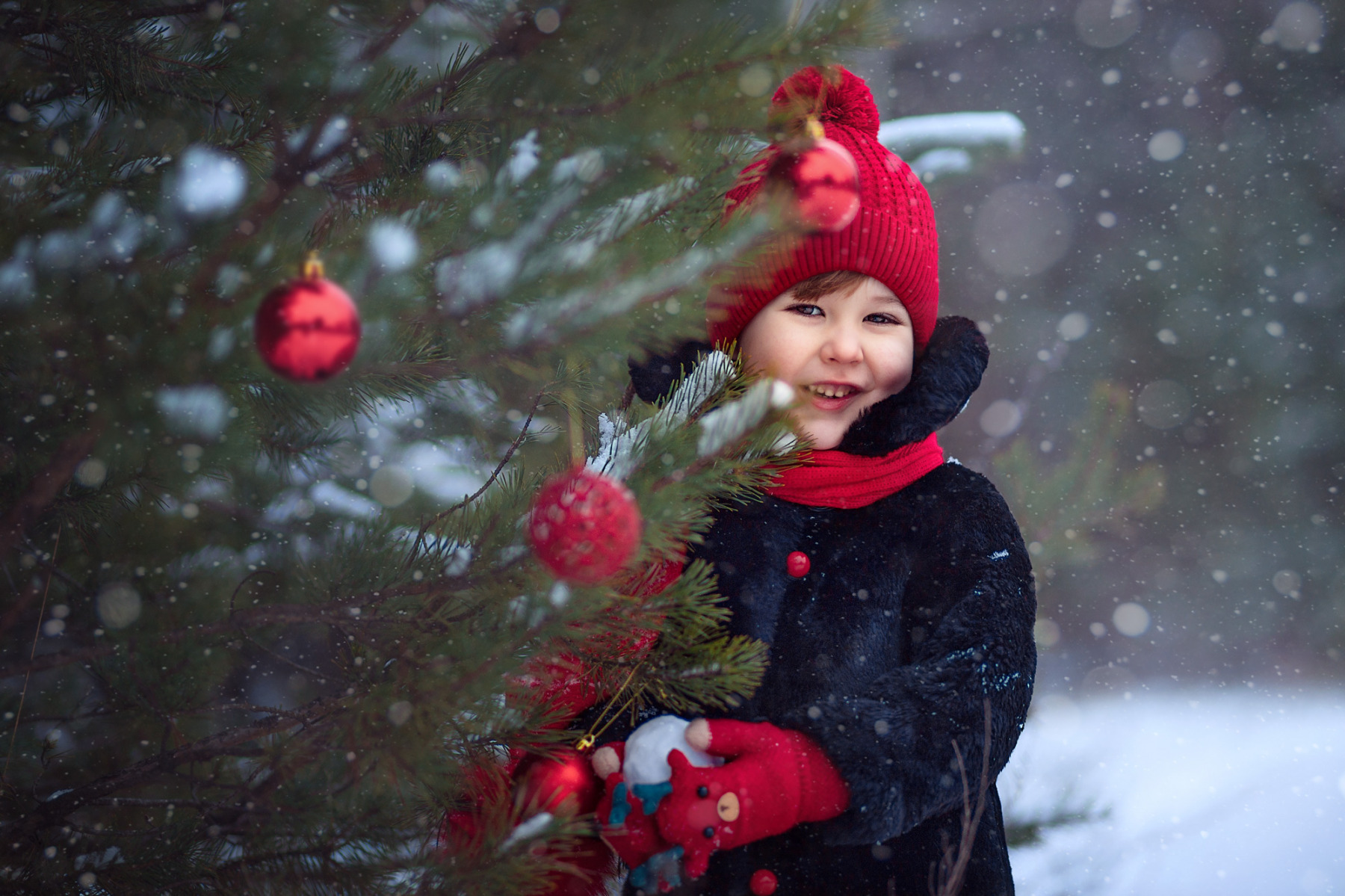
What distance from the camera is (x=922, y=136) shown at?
6.19 ft

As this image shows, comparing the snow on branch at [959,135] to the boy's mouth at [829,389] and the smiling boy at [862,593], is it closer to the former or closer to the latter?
the smiling boy at [862,593]

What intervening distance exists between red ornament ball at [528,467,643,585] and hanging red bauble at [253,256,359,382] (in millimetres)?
228

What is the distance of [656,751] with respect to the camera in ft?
3.30

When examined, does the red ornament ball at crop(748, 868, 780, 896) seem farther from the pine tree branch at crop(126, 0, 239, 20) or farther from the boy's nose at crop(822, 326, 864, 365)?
the pine tree branch at crop(126, 0, 239, 20)

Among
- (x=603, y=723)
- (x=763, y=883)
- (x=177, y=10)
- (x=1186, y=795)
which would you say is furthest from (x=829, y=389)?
(x=1186, y=795)

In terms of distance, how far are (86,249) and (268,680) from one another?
2155 mm

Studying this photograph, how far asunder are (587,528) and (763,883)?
0.60 metres

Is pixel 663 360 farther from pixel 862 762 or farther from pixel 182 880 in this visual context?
pixel 182 880

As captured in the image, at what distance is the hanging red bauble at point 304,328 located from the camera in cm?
65

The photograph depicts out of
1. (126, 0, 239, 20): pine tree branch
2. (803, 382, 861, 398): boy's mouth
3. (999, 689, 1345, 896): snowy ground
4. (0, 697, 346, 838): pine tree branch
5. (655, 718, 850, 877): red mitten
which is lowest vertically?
(999, 689, 1345, 896): snowy ground

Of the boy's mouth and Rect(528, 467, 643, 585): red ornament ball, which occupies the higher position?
Rect(528, 467, 643, 585): red ornament ball

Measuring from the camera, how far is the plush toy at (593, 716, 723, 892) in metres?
0.94

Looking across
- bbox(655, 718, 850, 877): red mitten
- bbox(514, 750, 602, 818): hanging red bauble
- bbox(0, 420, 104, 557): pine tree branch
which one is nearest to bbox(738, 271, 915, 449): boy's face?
bbox(655, 718, 850, 877): red mitten

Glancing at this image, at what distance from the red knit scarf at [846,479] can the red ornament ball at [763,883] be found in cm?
52
